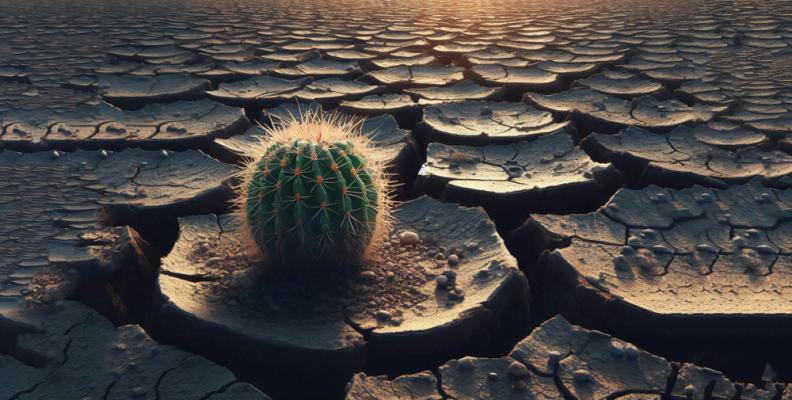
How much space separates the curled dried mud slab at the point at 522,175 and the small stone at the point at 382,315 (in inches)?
33.2

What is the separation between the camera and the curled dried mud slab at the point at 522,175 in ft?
9.61

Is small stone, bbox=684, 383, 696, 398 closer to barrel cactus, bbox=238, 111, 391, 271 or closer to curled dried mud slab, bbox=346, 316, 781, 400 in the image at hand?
curled dried mud slab, bbox=346, 316, 781, 400

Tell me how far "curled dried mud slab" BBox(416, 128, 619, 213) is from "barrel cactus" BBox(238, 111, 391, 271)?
25.4 inches

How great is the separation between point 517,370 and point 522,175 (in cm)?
125

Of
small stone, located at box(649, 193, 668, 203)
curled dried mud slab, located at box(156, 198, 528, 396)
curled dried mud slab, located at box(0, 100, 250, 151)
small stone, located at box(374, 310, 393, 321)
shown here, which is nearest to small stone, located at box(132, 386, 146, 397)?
curled dried mud slab, located at box(156, 198, 528, 396)

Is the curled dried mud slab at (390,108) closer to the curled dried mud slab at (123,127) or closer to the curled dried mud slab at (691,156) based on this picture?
the curled dried mud slab at (123,127)

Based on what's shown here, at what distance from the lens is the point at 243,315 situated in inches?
87.3

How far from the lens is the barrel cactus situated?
2.29 m

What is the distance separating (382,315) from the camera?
7.34 feet

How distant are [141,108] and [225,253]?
1791 mm

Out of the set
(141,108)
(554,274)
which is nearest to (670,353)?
(554,274)

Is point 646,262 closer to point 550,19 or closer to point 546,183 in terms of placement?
point 546,183

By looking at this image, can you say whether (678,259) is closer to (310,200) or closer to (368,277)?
(368,277)

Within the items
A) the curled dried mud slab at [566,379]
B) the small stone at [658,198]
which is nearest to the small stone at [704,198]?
the small stone at [658,198]
